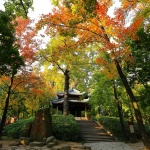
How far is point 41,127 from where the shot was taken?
10969mm

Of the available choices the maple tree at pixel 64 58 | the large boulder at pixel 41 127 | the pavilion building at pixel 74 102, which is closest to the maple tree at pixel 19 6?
the large boulder at pixel 41 127

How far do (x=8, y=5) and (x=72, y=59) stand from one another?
10.8 metres

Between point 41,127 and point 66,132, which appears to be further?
point 66,132

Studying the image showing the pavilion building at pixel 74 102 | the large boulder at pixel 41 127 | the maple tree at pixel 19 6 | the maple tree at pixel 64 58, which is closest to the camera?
the maple tree at pixel 19 6

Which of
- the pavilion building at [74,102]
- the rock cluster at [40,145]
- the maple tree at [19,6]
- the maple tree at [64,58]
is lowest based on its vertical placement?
the rock cluster at [40,145]

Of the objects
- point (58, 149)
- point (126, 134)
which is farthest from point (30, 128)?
point (126, 134)

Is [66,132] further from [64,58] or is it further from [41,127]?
[64,58]

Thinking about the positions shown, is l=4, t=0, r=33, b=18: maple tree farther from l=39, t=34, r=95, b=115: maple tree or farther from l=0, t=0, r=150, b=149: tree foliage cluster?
l=39, t=34, r=95, b=115: maple tree

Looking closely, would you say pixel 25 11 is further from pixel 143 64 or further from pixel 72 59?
pixel 72 59

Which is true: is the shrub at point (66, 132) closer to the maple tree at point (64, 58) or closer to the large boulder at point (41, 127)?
the large boulder at point (41, 127)

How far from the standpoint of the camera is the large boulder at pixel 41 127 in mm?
10680

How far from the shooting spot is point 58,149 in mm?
8117

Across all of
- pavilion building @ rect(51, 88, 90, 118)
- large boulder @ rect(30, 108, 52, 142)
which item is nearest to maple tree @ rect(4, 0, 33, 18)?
large boulder @ rect(30, 108, 52, 142)

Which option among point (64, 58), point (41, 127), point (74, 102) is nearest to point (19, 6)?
point (41, 127)
